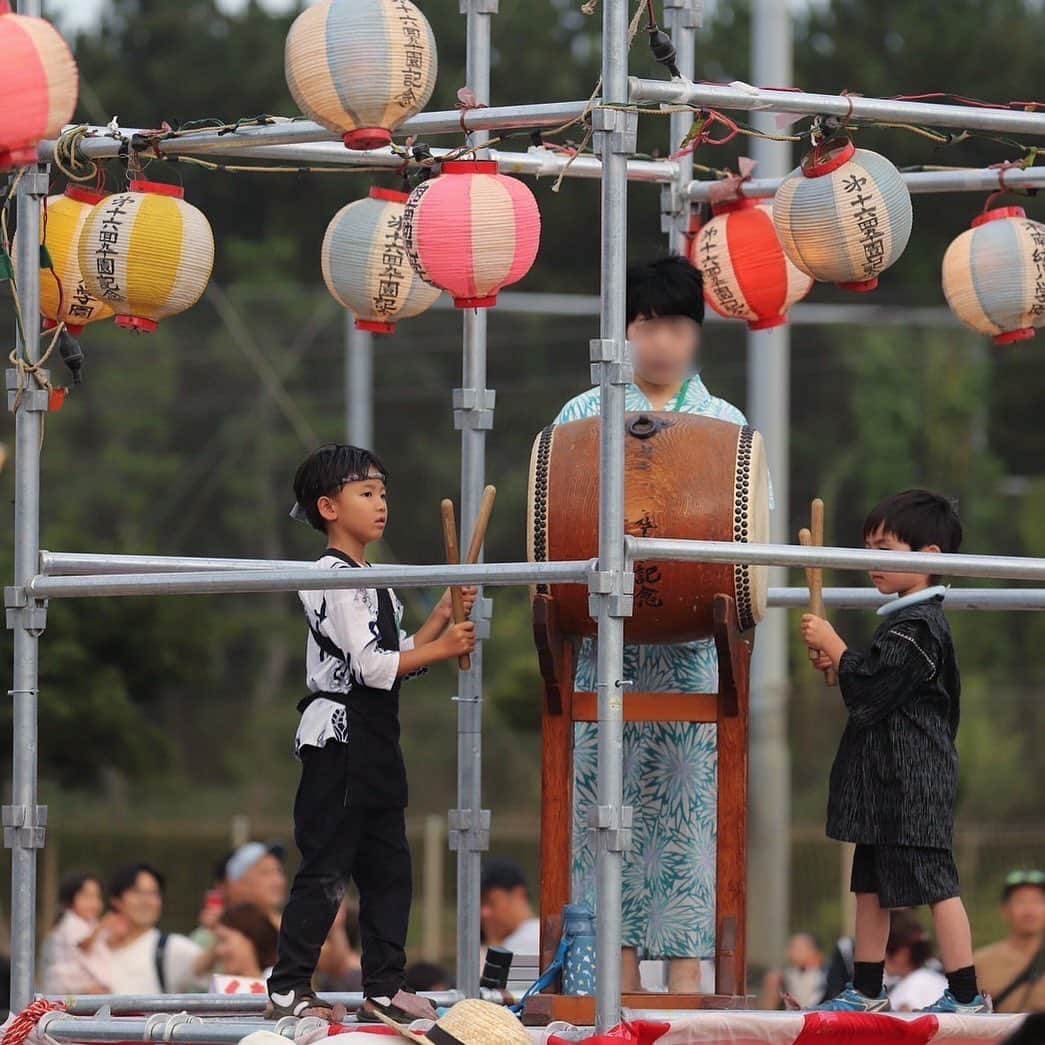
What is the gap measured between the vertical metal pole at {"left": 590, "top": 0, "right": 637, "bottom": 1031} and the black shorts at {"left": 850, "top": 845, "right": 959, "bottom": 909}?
3.23 ft

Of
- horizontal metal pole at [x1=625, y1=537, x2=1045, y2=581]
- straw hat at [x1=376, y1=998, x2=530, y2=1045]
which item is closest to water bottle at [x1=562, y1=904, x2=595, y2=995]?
straw hat at [x1=376, y1=998, x2=530, y2=1045]

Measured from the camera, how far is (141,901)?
352 inches

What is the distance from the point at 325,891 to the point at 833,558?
146 centimetres

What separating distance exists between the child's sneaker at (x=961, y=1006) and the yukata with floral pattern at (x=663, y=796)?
0.75m

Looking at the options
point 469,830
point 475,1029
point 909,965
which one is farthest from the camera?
point 909,965

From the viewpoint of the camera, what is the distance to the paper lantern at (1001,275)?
5941mm

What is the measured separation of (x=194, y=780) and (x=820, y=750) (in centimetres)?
616

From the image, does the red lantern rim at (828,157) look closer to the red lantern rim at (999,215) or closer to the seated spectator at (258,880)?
the red lantern rim at (999,215)

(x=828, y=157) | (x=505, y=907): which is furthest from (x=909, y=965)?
(x=828, y=157)

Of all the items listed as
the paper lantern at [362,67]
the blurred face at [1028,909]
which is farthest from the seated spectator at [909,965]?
the paper lantern at [362,67]

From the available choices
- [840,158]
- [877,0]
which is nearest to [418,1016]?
[840,158]

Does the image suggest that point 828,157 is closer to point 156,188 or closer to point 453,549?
point 453,549

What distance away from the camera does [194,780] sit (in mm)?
21938

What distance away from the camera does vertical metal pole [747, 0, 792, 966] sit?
13.7 meters
